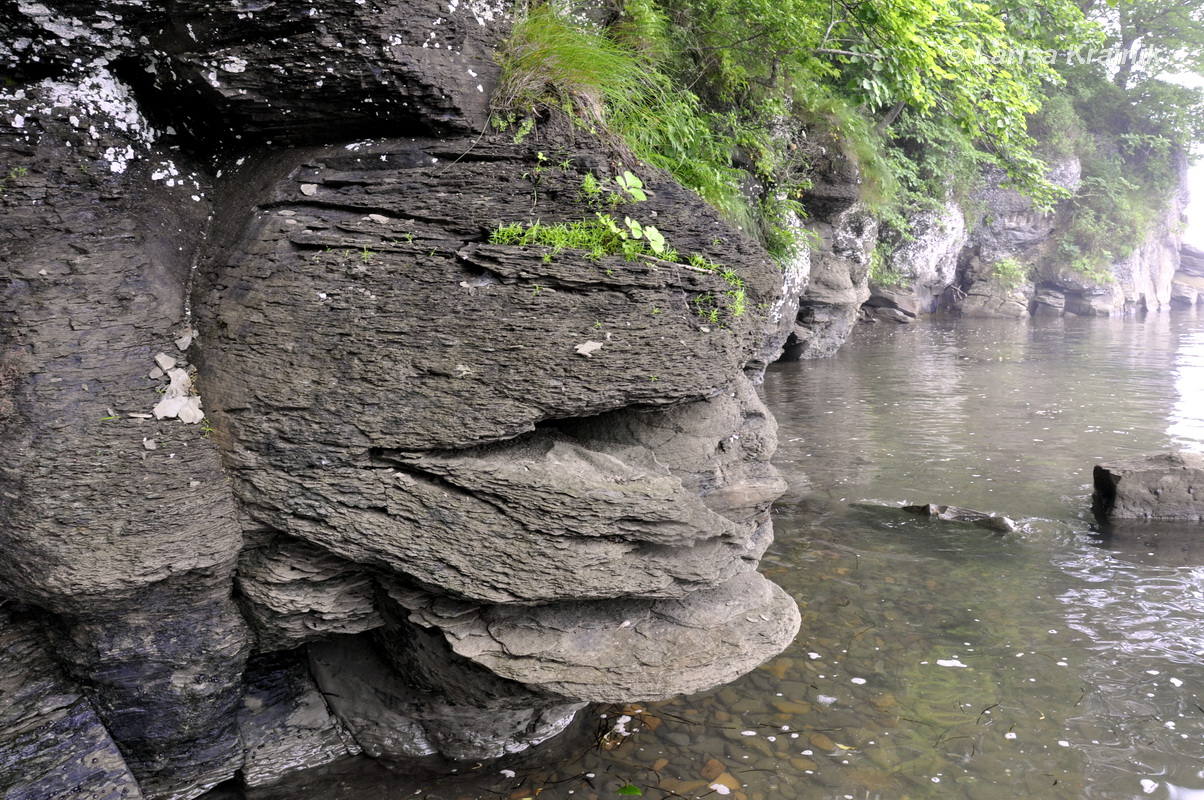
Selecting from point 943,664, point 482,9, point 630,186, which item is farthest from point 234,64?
point 943,664

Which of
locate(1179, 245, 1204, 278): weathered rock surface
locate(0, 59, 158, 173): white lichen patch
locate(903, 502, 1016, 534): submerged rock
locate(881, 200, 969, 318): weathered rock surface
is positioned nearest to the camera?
locate(0, 59, 158, 173): white lichen patch

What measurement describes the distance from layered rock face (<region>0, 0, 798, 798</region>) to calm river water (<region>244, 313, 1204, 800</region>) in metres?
0.65

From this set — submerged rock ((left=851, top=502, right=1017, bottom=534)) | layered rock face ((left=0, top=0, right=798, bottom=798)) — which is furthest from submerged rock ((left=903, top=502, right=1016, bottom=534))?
layered rock face ((left=0, top=0, right=798, bottom=798))

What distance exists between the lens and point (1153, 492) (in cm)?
836

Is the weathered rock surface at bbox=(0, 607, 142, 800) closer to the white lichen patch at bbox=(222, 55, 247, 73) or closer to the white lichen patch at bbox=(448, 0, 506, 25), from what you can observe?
the white lichen patch at bbox=(222, 55, 247, 73)

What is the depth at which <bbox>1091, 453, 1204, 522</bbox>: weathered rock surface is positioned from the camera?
8273 mm

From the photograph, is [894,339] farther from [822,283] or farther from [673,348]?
[673,348]

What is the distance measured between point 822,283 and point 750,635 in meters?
15.5

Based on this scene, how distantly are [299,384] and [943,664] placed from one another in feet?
16.1

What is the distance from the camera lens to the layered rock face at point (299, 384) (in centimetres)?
337

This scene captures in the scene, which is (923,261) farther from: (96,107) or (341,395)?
(96,107)

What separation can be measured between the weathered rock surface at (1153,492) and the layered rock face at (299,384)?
643 cm

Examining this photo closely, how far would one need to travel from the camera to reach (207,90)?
11.7 ft

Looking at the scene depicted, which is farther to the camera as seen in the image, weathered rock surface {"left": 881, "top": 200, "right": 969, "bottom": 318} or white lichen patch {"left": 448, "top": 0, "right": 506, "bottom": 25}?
weathered rock surface {"left": 881, "top": 200, "right": 969, "bottom": 318}
